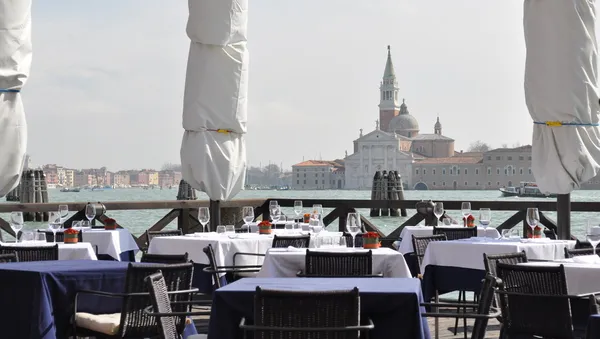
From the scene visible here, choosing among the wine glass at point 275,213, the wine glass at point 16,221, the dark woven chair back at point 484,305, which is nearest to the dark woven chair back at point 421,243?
the wine glass at point 275,213

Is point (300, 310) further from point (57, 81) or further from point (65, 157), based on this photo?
point (65, 157)

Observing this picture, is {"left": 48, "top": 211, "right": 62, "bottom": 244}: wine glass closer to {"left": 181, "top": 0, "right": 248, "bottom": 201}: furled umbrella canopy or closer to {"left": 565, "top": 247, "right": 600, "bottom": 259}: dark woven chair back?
{"left": 181, "top": 0, "right": 248, "bottom": 201}: furled umbrella canopy

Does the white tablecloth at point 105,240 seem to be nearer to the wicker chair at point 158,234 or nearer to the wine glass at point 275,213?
the wicker chair at point 158,234

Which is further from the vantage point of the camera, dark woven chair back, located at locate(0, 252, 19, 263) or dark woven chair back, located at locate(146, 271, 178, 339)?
dark woven chair back, located at locate(0, 252, 19, 263)

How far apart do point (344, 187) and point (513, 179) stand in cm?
2439

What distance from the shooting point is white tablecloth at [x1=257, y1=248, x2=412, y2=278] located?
5.80m

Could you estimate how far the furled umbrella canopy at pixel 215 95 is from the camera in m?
8.23

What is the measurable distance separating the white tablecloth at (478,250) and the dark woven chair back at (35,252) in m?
2.65

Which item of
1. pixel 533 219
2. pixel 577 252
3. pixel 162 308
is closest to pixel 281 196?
pixel 533 219

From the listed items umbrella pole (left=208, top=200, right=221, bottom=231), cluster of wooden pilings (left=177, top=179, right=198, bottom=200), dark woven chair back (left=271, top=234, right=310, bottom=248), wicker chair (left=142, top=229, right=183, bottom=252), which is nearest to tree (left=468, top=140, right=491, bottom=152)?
cluster of wooden pilings (left=177, top=179, right=198, bottom=200)

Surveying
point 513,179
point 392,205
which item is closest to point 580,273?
point 392,205

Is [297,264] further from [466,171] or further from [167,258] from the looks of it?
[466,171]

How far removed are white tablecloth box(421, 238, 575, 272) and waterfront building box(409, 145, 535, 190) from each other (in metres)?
124

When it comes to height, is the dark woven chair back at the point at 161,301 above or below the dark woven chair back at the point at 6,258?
below
